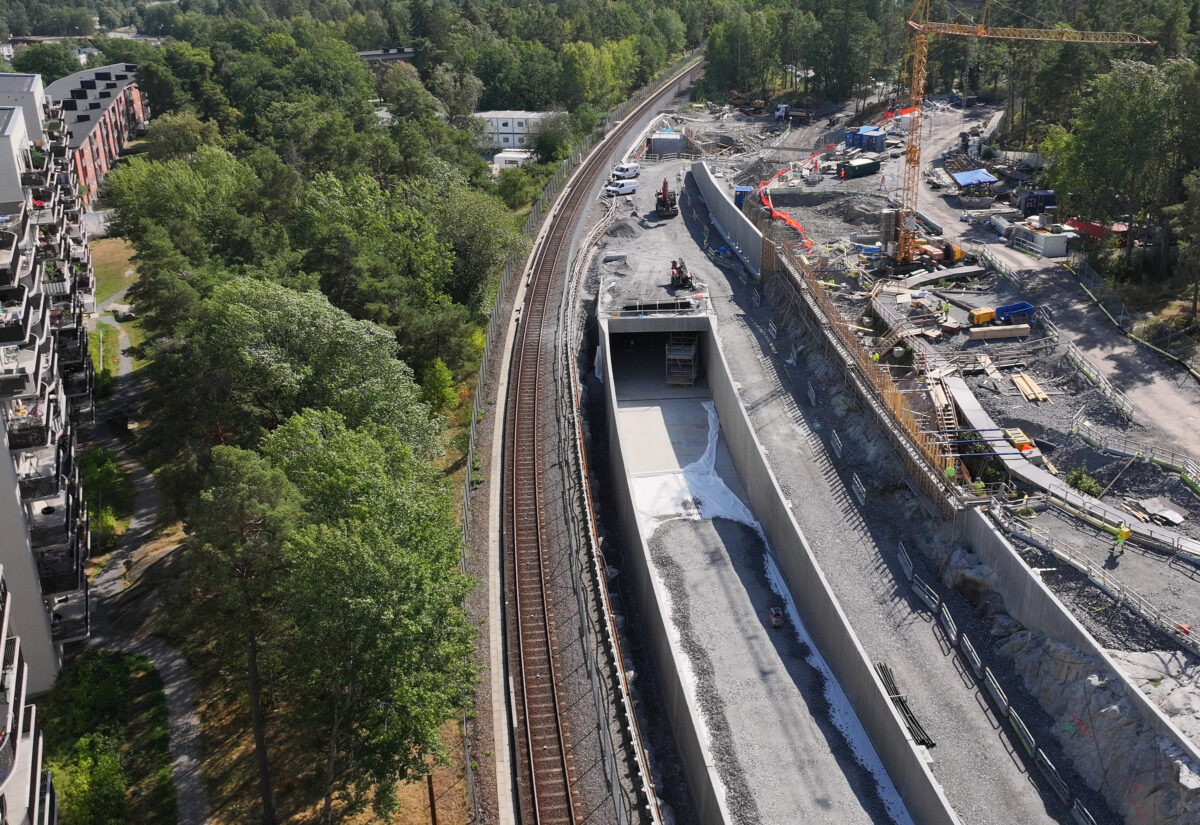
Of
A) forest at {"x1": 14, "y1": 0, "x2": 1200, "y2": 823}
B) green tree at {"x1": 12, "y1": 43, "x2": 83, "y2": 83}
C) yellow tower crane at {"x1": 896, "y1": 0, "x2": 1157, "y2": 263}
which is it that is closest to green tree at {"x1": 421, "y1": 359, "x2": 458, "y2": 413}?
forest at {"x1": 14, "y1": 0, "x2": 1200, "y2": 823}

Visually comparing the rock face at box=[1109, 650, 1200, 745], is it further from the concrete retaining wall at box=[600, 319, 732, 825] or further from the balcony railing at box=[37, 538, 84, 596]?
the balcony railing at box=[37, 538, 84, 596]

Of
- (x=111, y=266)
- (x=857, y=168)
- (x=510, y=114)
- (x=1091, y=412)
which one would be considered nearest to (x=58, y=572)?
(x=1091, y=412)

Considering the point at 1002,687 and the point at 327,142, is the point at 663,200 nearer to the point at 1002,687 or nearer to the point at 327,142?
the point at 327,142

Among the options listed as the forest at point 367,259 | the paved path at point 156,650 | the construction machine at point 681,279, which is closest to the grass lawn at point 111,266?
the forest at point 367,259

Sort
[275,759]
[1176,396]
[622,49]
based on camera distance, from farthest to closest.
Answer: [622,49], [1176,396], [275,759]

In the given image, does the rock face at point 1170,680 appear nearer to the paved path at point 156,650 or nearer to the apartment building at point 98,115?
the paved path at point 156,650

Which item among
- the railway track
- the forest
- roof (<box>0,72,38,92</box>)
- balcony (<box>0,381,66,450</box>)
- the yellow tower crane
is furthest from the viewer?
roof (<box>0,72,38,92</box>)

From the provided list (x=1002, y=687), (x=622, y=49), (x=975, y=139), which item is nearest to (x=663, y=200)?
(x=975, y=139)
